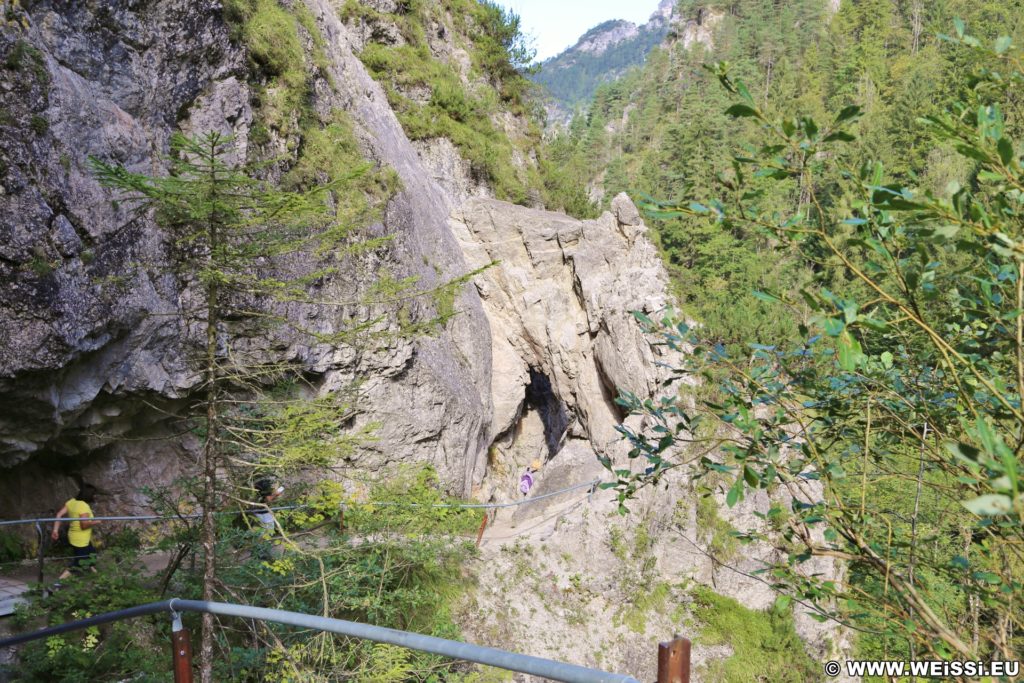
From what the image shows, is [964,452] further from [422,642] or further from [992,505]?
[422,642]

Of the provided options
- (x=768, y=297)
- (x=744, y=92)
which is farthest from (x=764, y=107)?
(x=768, y=297)

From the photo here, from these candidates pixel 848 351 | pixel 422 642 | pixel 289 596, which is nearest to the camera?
pixel 848 351

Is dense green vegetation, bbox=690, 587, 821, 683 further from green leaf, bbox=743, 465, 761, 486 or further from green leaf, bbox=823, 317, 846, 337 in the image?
green leaf, bbox=823, 317, 846, 337

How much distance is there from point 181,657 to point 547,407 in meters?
16.4

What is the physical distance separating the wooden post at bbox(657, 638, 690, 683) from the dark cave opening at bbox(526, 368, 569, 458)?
16.2m

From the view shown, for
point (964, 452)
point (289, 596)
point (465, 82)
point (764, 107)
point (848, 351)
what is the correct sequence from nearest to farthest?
1. point (964, 452)
2. point (848, 351)
3. point (764, 107)
4. point (289, 596)
5. point (465, 82)

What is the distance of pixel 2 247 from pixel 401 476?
4.79 meters

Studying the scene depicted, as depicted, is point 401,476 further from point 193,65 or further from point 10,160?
point 193,65

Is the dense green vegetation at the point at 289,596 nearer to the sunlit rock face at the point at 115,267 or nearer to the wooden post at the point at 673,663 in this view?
the sunlit rock face at the point at 115,267

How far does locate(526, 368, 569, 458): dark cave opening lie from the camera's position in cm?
1792

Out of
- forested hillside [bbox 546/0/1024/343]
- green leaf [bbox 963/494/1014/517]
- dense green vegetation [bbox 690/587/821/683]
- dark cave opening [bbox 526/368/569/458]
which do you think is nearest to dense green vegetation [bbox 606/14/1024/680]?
green leaf [bbox 963/494/1014/517]

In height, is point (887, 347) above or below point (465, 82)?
below

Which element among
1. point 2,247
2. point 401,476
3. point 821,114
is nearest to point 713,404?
point 401,476

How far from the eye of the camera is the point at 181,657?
7.80ft
